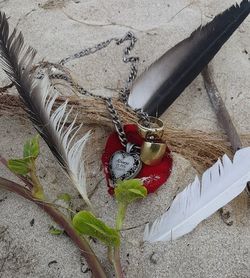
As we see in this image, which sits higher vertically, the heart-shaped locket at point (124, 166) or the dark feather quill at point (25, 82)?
the dark feather quill at point (25, 82)

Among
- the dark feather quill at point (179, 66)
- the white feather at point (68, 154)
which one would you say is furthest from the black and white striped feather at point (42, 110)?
the dark feather quill at point (179, 66)

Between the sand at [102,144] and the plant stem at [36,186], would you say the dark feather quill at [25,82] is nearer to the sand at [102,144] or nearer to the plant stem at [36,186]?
the plant stem at [36,186]

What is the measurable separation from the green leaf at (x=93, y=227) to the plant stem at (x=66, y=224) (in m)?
0.09

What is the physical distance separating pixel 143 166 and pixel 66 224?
0.80 feet

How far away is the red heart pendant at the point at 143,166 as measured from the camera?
1279mm

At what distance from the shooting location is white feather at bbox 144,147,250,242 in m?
1.18

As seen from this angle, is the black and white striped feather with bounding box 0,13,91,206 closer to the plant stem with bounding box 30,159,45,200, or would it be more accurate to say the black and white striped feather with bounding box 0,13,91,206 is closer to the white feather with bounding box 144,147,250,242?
the plant stem with bounding box 30,159,45,200

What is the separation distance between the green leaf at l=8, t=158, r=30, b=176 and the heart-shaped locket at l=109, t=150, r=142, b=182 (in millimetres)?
217

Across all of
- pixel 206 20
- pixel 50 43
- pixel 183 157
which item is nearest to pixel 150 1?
pixel 206 20

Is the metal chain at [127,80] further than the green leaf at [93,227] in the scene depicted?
Yes

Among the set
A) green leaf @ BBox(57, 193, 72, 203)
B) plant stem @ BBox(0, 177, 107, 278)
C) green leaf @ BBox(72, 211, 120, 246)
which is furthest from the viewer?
green leaf @ BBox(57, 193, 72, 203)

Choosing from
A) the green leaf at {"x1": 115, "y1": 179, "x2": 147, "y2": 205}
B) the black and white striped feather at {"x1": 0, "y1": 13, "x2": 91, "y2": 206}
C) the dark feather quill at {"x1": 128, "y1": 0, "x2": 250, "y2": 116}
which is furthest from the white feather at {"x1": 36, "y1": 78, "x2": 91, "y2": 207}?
the dark feather quill at {"x1": 128, "y1": 0, "x2": 250, "y2": 116}

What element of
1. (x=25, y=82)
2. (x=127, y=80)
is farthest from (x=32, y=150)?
(x=127, y=80)

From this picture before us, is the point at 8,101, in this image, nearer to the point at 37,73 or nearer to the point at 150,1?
the point at 37,73
